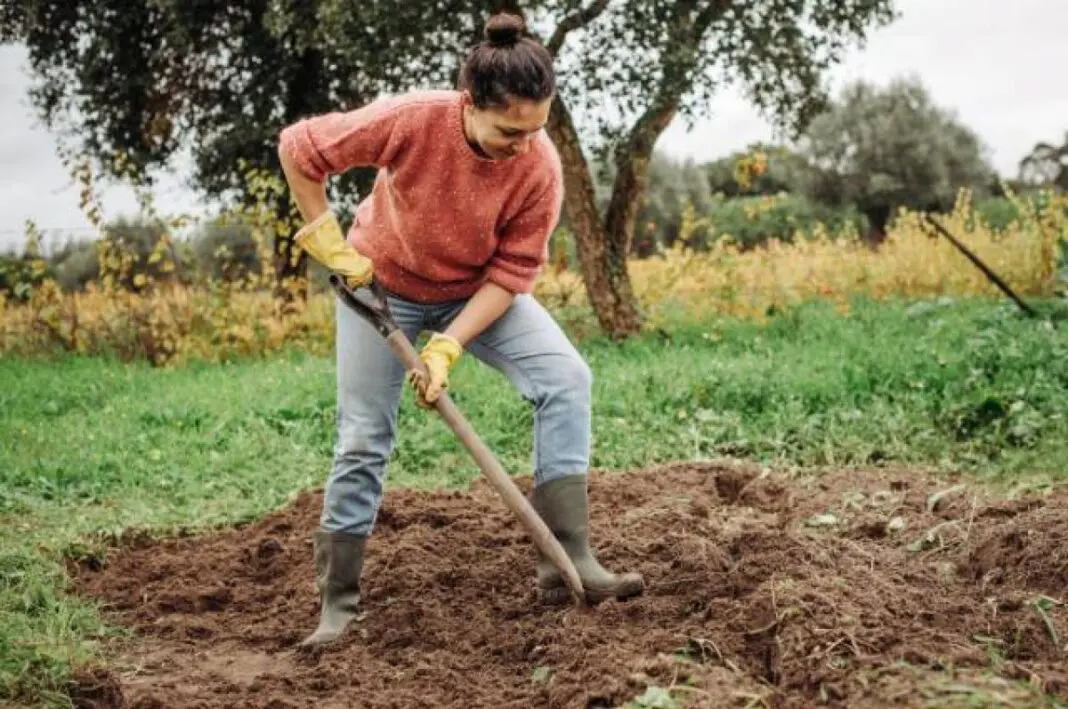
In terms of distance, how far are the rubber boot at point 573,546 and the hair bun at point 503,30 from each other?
1282 millimetres

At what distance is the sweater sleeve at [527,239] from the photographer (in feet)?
11.7

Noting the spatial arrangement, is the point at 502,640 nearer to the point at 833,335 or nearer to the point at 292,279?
the point at 833,335

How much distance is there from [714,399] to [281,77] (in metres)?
8.05

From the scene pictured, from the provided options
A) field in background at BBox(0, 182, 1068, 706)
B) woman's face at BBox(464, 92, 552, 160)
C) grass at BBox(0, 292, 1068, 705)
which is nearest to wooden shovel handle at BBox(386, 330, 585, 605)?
field in background at BBox(0, 182, 1068, 706)

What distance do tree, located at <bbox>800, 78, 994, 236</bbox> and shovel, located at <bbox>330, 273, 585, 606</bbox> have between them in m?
26.8

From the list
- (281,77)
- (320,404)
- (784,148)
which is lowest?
(320,404)

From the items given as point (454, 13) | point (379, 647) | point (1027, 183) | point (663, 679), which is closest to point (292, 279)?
point (454, 13)

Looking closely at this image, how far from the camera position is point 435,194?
3471 millimetres

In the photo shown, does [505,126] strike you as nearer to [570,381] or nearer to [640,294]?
[570,381]

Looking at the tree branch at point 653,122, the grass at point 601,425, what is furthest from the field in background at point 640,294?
the grass at point 601,425

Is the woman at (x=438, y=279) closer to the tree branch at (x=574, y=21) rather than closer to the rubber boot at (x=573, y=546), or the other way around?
the rubber boot at (x=573, y=546)

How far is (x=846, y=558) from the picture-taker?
3.71m

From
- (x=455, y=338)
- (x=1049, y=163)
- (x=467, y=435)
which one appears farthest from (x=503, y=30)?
(x=1049, y=163)

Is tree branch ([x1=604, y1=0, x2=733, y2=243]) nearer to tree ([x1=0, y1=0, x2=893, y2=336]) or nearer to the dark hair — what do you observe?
tree ([x1=0, y1=0, x2=893, y2=336])
